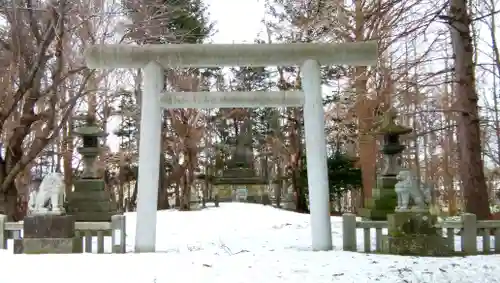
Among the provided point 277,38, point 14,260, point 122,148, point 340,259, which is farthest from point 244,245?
point 122,148

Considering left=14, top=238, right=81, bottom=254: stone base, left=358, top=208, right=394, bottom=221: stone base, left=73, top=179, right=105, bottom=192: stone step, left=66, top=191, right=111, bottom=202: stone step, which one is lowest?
left=14, top=238, right=81, bottom=254: stone base

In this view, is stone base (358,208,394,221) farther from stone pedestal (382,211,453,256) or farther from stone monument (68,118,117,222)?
stone monument (68,118,117,222)

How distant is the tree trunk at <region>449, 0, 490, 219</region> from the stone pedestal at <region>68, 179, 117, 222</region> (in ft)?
29.6

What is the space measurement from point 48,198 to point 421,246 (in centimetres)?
628

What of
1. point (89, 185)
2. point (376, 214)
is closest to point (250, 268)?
point (376, 214)

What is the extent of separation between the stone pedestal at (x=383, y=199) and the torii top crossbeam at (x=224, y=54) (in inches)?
199

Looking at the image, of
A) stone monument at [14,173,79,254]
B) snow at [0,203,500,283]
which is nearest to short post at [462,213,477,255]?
snow at [0,203,500,283]

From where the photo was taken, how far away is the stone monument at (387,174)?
42.7 ft

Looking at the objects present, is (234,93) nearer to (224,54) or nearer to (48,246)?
(224,54)

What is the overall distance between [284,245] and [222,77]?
1735cm

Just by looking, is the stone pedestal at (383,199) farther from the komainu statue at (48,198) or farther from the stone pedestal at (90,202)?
the komainu statue at (48,198)

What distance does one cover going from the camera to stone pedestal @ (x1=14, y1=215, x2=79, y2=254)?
26.1 feet

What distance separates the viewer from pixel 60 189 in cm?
826

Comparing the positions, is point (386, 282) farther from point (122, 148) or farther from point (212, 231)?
point (122, 148)
